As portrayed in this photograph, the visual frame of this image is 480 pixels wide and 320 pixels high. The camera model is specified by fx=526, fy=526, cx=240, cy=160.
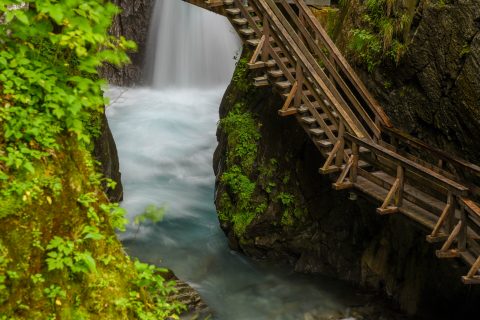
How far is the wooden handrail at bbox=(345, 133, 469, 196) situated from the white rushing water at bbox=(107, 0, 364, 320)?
3.96 metres

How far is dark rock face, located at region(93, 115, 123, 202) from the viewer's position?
13.2 m

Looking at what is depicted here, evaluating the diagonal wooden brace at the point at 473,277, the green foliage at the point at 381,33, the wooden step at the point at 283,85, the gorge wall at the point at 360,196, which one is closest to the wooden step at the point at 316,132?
the wooden step at the point at 283,85

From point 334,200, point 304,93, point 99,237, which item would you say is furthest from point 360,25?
point 99,237

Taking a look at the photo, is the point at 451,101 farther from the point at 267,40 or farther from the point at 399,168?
the point at 267,40

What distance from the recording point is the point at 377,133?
35.1 ft

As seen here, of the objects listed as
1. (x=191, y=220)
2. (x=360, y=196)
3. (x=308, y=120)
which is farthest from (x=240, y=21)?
(x=191, y=220)

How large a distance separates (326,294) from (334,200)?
2.15 meters

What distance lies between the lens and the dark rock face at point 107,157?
43.2ft

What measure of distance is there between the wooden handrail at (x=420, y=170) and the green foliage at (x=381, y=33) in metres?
2.31

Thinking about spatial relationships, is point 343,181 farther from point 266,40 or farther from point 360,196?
point 266,40

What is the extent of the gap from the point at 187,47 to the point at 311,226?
14366mm

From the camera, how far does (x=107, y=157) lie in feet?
45.2

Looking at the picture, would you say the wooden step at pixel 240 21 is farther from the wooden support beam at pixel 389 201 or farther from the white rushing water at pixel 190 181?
the white rushing water at pixel 190 181

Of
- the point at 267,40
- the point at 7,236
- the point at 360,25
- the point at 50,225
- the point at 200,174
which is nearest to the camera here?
the point at 7,236
